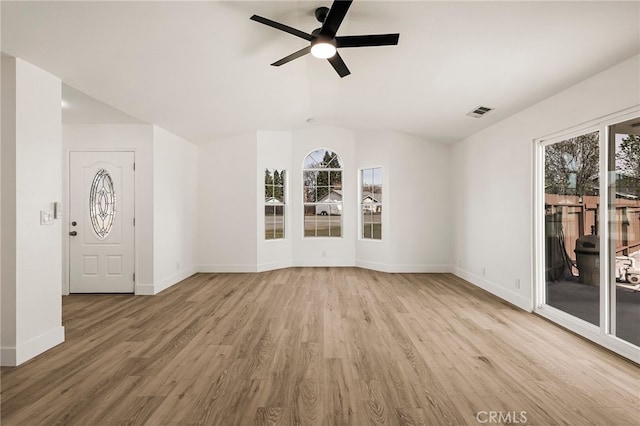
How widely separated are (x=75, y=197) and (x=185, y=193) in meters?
1.66

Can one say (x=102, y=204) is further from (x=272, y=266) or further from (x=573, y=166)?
(x=573, y=166)

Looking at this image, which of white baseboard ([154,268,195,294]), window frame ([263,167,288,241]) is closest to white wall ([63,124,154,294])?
white baseboard ([154,268,195,294])

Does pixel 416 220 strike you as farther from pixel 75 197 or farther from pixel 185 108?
pixel 75 197

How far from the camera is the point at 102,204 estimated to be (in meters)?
4.93

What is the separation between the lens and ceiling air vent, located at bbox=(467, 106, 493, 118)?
4.30 metres

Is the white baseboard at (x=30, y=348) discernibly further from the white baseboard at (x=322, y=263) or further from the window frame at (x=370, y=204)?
the window frame at (x=370, y=204)

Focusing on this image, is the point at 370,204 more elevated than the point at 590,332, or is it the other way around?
the point at 370,204

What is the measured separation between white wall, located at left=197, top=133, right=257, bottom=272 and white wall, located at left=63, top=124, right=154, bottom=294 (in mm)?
1651

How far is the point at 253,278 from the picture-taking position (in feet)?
19.6

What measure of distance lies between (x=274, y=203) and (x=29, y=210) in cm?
433

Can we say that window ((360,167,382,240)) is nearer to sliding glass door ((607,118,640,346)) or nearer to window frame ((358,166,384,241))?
window frame ((358,166,384,241))

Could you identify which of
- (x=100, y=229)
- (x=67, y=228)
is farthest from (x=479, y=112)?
(x=67, y=228)

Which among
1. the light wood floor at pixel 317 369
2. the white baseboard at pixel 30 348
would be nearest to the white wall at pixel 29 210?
the white baseboard at pixel 30 348

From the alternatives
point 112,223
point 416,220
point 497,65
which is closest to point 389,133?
point 416,220
